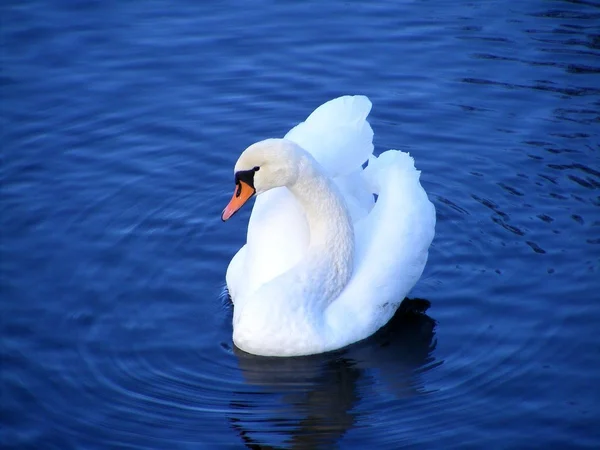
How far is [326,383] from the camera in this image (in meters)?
9.71

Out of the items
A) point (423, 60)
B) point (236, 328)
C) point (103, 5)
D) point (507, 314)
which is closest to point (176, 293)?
point (236, 328)

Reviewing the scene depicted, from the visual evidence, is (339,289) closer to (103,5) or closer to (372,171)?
(372,171)

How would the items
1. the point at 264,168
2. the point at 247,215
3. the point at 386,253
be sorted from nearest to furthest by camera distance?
the point at 264,168 < the point at 386,253 < the point at 247,215

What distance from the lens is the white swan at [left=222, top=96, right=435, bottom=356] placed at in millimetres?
10016

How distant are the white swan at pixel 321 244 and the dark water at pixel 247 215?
0.96 ft

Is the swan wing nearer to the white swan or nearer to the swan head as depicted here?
the white swan

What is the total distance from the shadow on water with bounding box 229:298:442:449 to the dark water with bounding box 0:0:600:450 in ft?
0.08

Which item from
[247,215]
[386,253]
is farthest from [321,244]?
[247,215]

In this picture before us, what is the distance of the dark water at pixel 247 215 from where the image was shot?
30.3 ft

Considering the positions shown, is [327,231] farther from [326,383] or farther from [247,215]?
[247,215]

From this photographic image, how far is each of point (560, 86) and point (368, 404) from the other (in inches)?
278

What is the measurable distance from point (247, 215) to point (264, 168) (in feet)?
9.01

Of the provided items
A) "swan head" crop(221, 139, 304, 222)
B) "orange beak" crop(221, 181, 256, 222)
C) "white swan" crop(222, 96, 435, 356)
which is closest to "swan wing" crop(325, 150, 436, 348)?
"white swan" crop(222, 96, 435, 356)

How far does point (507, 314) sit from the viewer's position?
10523 millimetres
